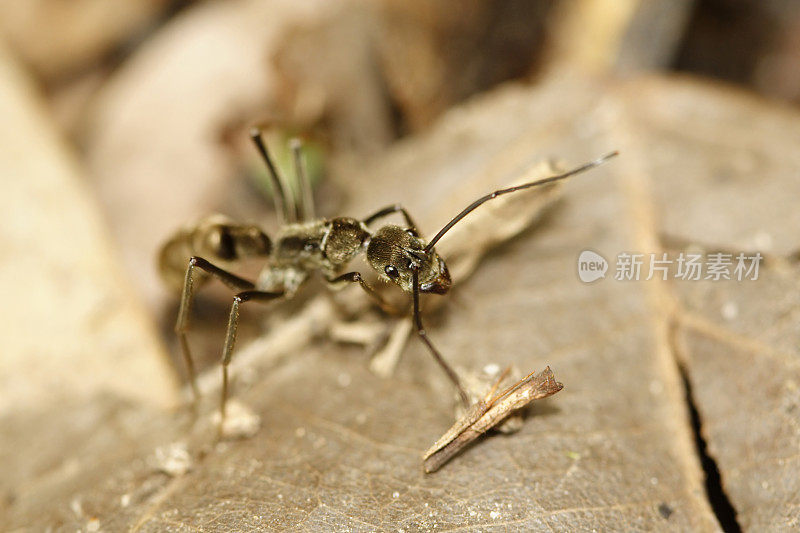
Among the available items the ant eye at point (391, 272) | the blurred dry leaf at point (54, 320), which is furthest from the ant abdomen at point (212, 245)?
the ant eye at point (391, 272)

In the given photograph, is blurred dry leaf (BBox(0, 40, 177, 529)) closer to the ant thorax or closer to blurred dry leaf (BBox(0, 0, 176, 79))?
the ant thorax

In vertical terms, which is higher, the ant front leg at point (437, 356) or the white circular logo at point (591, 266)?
the ant front leg at point (437, 356)

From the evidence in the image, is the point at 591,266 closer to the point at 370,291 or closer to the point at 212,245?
the point at 370,291

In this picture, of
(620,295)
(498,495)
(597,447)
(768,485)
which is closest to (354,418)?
(498,495)

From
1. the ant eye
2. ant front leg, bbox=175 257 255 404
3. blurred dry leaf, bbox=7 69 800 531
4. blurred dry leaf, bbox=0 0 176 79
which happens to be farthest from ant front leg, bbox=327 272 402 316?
blurred dry leaf, bbox=0 0 176 79

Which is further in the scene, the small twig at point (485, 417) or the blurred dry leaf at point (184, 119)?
the blurred dry leaf at point (184, 119)

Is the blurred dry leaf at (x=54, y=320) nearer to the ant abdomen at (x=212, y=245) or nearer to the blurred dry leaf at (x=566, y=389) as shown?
the blurred dry leaf at (x=566, y=389)
